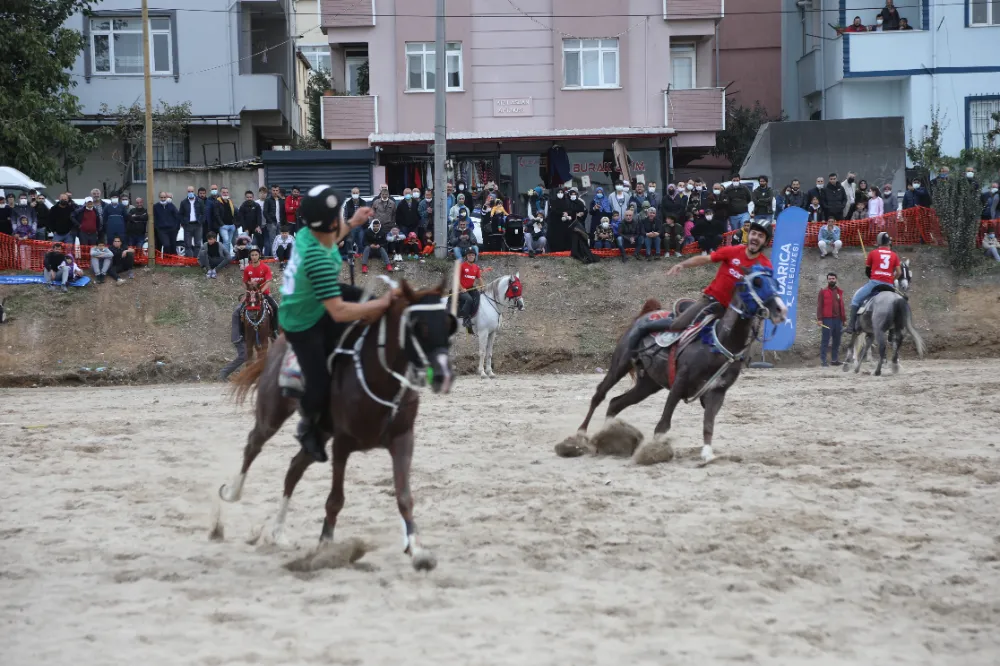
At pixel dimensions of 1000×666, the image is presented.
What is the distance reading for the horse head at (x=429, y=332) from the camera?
7285 mm

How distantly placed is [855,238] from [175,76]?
22.0m

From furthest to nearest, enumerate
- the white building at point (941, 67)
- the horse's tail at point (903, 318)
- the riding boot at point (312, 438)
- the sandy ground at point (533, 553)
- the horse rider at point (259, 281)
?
the white building at point (941, 67) < the horse rider at point (259, 281) < the horse's tail at point (903, 318) < the riding boot at point (312, 438) < the sandy ground at point (533, 553)

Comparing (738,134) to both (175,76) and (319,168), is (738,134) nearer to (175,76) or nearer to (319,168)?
(319,168)

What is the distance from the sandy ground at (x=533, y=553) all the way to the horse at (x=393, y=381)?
598mm

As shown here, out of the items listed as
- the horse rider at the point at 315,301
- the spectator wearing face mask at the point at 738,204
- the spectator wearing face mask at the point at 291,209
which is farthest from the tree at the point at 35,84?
the horse rider at the point at 315,301

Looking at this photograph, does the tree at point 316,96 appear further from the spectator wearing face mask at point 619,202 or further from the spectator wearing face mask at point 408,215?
the spectator wearing face mask at point 619,202

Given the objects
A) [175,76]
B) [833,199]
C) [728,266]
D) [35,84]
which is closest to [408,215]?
[833,199]

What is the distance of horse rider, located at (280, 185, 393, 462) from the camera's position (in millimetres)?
7914

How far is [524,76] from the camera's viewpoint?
36250 mm

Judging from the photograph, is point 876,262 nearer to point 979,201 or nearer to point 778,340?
point 778,340

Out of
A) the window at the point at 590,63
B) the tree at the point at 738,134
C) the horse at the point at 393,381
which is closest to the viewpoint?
the horse at the point at 393,381

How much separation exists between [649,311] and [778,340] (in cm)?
1017

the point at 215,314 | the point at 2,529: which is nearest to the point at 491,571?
the point at 2,529

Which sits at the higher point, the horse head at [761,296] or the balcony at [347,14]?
the balcony at [347,14]
